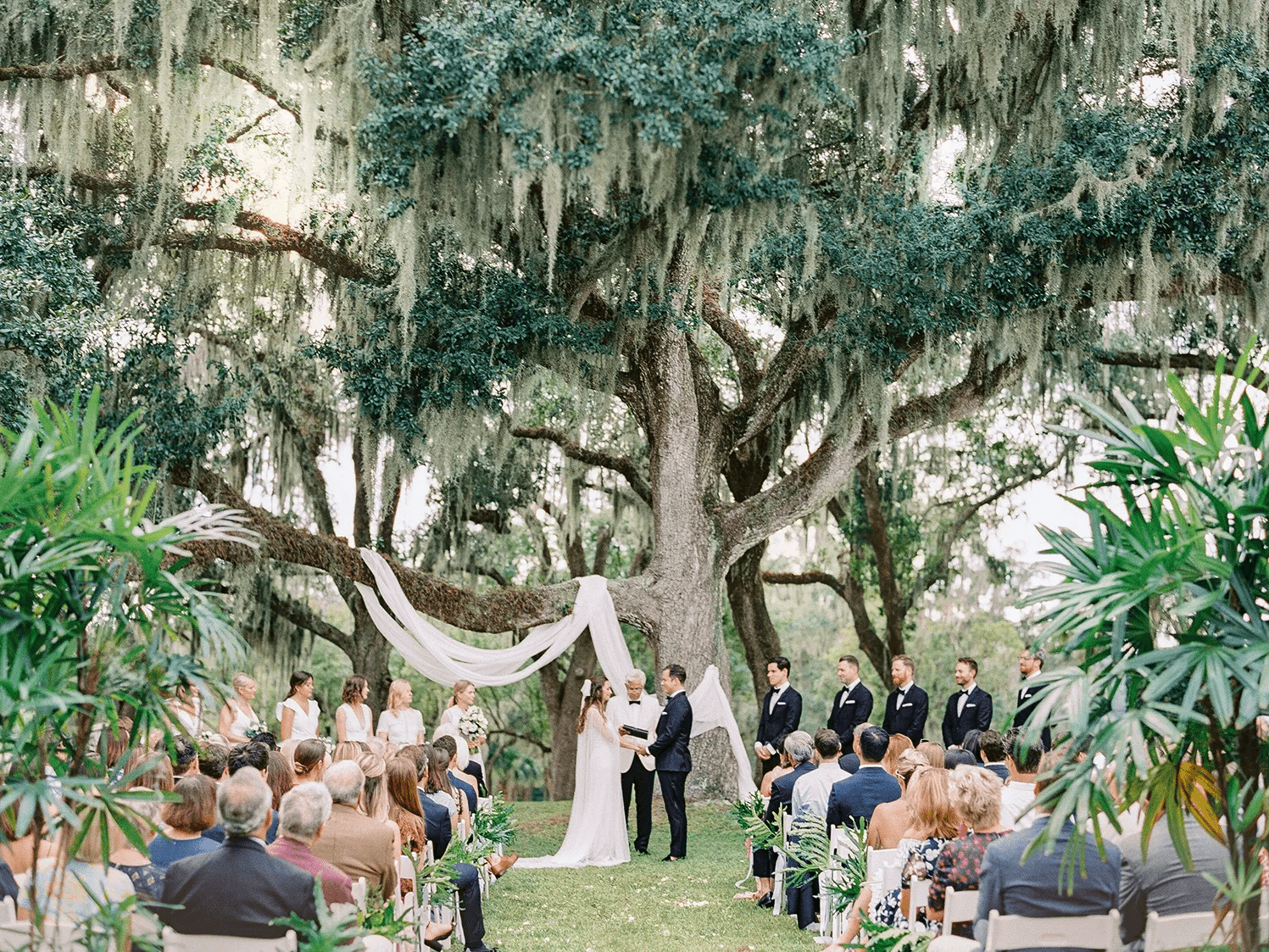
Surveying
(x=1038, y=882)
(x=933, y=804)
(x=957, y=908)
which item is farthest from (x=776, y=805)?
(x=1038, y=882)

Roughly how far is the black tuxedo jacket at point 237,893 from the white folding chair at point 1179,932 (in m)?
2.30

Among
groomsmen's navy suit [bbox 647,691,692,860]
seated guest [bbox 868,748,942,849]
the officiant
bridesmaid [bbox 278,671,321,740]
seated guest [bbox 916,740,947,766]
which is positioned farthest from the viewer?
the officiant

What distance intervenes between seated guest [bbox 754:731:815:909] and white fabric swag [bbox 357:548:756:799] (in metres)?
3.25

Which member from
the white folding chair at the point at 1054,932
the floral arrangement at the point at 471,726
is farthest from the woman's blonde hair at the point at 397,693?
the white folding chair at the point at 1054,932

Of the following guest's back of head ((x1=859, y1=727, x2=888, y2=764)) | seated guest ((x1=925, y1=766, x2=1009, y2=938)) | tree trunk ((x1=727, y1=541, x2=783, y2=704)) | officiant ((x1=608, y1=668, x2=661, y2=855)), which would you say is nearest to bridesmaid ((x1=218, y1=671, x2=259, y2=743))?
officiant ((x1=608, y1=668, x2=661, y2=855))

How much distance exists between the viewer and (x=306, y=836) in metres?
3.78

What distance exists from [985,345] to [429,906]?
7222mm

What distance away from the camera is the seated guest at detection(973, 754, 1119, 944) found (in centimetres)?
345

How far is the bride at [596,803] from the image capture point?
8805mm

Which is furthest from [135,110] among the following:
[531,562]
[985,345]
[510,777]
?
[510,777]

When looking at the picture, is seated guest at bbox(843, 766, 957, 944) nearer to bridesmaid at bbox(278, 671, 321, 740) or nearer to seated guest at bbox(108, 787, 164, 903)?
seated guest at bbox(108, 787, 164, 903)

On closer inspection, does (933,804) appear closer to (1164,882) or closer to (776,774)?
(1164,882)

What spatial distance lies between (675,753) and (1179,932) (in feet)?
18.5

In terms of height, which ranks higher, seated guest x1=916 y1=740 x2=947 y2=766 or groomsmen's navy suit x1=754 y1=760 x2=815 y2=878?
seated guest x1=916 y1=740 x2=947 y2=766
